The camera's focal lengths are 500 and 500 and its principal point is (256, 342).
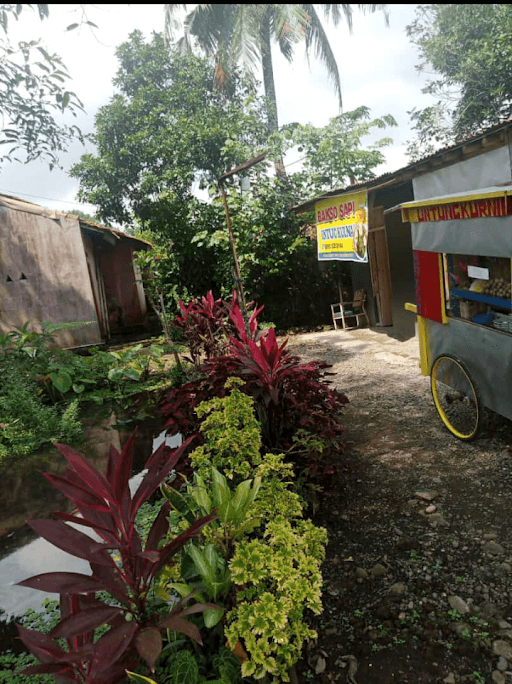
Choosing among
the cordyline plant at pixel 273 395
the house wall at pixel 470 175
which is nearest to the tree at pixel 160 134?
the house wall at pixel 470 175

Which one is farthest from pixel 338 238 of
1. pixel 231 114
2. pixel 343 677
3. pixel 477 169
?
pixel 231 114

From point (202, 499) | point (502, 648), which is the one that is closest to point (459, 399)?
point (502, 648)

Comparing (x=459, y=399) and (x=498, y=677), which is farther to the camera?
(x=459, y=399)

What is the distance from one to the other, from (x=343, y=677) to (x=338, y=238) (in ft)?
27.5

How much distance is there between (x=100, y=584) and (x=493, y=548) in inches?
88.5

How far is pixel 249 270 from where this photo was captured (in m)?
11.7

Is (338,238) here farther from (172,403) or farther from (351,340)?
(172,403)

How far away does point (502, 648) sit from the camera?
7.14ft

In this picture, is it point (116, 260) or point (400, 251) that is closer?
point (400, 251)

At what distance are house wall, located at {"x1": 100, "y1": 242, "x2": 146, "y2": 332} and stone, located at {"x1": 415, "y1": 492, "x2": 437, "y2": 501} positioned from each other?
12.3 m

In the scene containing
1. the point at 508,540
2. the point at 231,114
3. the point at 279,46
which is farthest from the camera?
the point at 231,114

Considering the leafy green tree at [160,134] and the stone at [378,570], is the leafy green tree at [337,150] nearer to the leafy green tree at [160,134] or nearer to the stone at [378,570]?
the leafy green tree at [160,134]

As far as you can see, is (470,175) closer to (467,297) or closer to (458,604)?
(467,297)

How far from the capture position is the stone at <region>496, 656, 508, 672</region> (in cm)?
208
